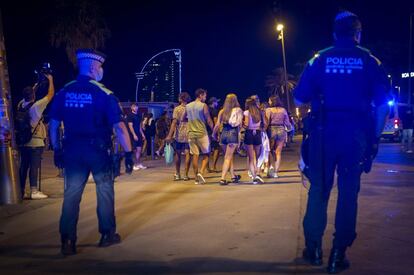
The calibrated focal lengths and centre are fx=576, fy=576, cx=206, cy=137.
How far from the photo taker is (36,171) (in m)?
9.38

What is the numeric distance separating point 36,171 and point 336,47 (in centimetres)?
599

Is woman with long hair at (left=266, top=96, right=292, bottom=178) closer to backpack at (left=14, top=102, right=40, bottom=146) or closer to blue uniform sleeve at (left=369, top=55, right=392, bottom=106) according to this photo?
backpack at (left=14, top=102, right=40, bottom=146)

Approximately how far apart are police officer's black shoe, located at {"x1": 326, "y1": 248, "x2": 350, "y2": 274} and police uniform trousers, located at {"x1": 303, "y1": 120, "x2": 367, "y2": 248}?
0.05 meters

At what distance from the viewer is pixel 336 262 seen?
16.2 ft

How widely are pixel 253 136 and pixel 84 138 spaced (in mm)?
6086

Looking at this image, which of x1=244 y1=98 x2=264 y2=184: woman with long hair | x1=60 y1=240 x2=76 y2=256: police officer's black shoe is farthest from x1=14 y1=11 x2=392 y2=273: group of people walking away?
x1=244 y1=98 x2=264 y2=184: woman with long hair

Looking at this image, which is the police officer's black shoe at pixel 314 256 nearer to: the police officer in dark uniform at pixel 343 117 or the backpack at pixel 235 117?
the police officer in dark uniform at pixel 343 117

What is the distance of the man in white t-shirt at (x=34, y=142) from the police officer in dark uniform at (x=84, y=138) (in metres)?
3.40

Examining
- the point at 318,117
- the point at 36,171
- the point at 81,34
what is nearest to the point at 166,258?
the point at 318,117

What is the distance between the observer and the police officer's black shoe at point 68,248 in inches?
224

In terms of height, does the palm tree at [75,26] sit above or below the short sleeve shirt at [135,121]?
above

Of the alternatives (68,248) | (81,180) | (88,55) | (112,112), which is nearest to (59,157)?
(81,180)

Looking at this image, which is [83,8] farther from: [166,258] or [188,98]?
[166,258]

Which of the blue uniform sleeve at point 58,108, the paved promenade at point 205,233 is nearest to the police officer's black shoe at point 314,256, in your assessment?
the paved promenade at point 205,233
